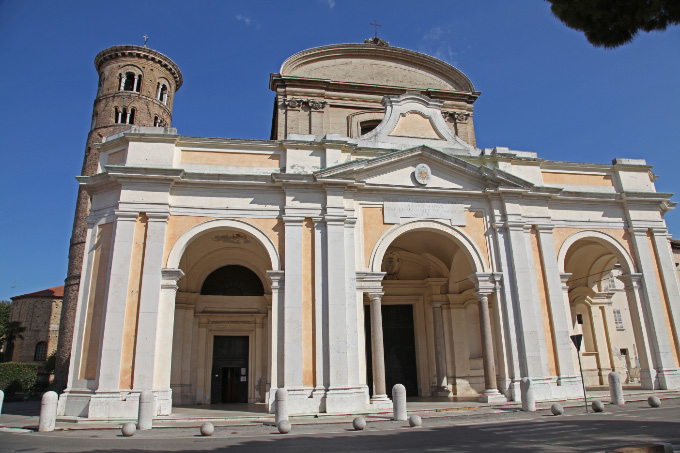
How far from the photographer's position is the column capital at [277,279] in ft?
47.2

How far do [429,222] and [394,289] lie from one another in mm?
4418

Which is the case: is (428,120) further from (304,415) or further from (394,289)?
(304,415)

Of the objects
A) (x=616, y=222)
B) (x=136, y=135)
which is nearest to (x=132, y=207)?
(x=136, y=135)

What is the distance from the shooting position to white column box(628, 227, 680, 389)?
1581 centimetres

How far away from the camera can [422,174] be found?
16.2 m

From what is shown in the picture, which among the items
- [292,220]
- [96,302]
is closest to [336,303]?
[292,220]

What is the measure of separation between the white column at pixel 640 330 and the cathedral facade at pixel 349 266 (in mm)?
66


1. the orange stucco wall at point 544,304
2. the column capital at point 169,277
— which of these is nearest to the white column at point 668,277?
the orange stucco wall at point 544,304

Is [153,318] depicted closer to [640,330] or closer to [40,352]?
[640,330]

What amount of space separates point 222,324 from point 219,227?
4.87 meters

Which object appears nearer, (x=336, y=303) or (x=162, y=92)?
(x=336, y=303)

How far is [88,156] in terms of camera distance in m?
33.3

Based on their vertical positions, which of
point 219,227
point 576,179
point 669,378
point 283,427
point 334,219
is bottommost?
point 283,427

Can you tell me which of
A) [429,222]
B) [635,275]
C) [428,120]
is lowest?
[635,275]
